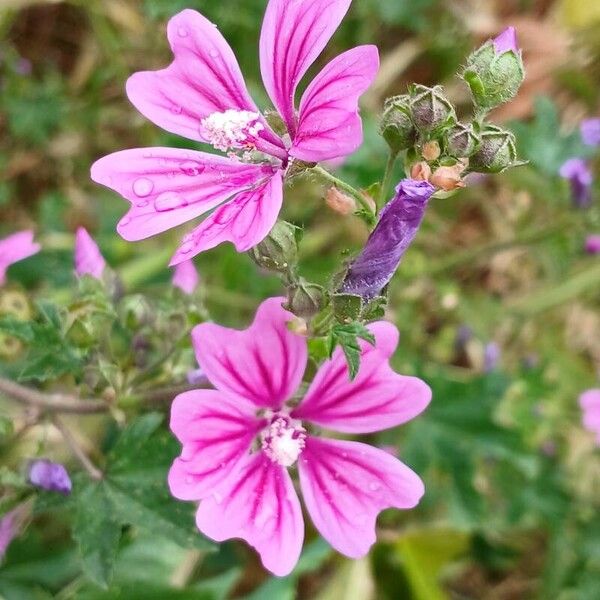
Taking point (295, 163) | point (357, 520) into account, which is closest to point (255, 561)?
point (357, 520)

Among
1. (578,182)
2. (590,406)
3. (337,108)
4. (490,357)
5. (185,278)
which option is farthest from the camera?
(490,357)

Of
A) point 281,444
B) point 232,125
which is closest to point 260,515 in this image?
point 281,444

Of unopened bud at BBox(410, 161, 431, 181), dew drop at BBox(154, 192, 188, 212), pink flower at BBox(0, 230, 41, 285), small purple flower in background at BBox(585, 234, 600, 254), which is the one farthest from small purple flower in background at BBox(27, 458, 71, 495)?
small purple flower in background at BBox(585, 234, 600, 254)

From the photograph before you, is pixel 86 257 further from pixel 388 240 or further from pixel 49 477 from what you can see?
pixel 388 240

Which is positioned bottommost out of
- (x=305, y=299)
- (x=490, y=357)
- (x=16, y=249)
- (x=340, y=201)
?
(x=490, y=357)

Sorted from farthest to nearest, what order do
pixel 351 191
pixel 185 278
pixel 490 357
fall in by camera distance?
pixel 490 357 < pixel 185 278 < pixel 351 191

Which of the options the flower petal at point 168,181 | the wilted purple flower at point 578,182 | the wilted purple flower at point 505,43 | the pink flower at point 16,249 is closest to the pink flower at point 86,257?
the pink flower at point 16,249
